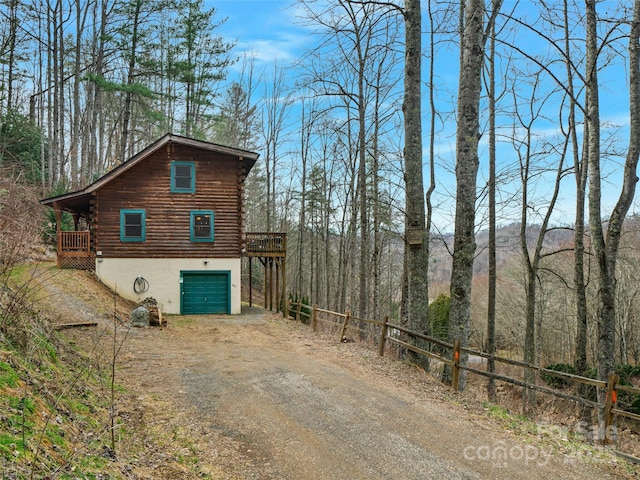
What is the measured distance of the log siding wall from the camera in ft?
62.7

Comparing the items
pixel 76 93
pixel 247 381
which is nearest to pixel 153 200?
pixel 76 93

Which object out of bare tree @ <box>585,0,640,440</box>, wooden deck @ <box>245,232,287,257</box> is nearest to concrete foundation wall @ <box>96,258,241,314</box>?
wooden deck @ <box>245,232,287,257</box>

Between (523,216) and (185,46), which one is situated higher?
(185,46)

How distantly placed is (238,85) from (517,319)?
2562cm

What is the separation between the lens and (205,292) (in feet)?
65.0

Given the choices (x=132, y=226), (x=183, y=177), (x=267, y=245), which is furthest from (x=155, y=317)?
(x=183, y=177)

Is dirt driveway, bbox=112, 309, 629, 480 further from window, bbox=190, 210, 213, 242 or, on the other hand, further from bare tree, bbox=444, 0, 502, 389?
window, bbox=190, 210, 213, 242

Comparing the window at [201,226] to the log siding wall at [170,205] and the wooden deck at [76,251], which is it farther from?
the wooden deck at [76,251]

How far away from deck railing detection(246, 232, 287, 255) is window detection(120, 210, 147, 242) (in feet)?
15.4

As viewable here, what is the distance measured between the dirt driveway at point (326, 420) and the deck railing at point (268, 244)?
981cm

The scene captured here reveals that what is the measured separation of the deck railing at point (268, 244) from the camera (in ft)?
68.2

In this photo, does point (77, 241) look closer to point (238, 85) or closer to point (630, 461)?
point (238, 85)

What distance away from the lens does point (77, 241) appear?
19531 millimetres

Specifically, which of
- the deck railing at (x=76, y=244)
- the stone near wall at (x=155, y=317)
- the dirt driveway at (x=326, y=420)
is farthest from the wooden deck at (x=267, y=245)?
the dirt driveway at (x=326, y=420)
